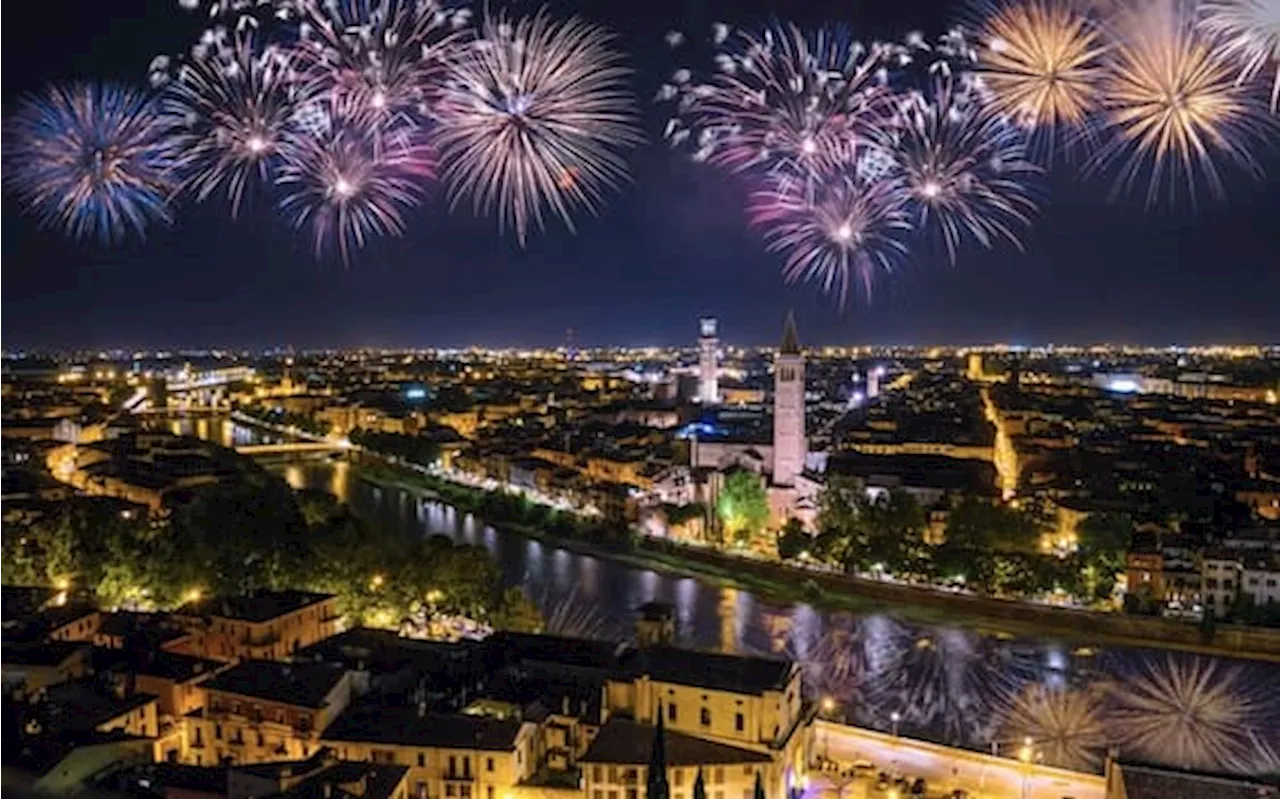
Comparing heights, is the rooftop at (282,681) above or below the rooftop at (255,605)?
above

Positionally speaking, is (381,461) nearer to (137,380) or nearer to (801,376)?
(801,376)

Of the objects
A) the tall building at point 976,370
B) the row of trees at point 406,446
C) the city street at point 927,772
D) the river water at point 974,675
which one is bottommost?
the river water at point 974,675

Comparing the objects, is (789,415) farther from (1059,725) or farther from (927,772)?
(927,772)

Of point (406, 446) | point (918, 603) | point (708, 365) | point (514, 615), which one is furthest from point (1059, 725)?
point (708, 365)

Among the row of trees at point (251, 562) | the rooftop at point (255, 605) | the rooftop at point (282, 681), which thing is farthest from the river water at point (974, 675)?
the rooftop at point (282, 681)

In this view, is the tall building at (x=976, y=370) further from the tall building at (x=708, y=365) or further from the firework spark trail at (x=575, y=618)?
the firework spark trail at (x=575, y=618)
